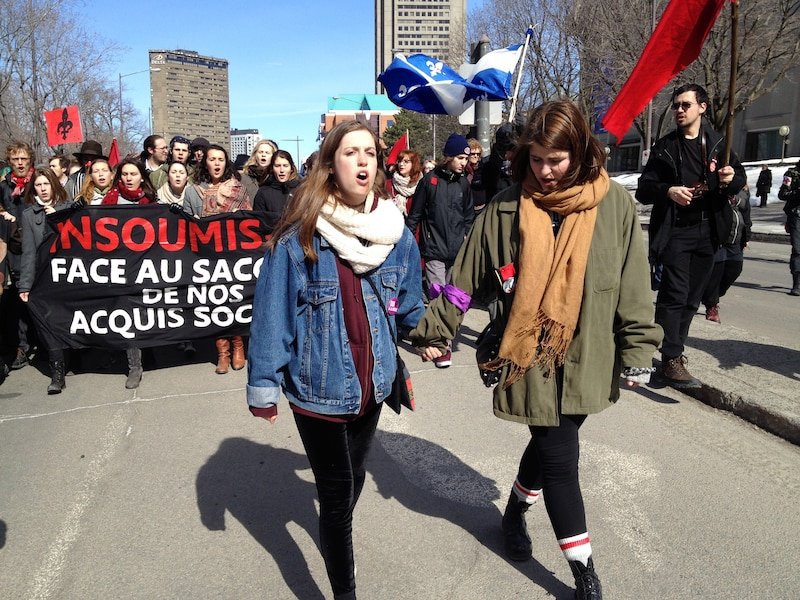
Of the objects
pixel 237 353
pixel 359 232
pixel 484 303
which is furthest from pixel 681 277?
pixel 237 353

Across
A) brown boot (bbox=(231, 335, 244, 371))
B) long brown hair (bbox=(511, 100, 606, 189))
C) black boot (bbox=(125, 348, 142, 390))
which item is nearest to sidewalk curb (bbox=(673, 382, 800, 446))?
long brown hair (bbox=(511, 100, 606, 189))

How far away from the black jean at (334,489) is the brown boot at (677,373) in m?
3.23

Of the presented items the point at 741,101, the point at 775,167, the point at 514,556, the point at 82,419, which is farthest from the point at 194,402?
the point at 775,167

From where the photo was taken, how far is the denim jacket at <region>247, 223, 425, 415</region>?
7.77 ft

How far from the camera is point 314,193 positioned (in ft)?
7.93

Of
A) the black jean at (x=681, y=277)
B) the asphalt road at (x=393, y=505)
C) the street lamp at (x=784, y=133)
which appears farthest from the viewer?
the street lamp at (x=784, y=133)

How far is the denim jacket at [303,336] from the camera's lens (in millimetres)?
2367

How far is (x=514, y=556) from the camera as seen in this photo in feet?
A: 9.64

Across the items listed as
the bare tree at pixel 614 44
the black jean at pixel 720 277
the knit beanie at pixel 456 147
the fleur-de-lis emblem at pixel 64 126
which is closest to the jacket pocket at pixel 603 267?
the knit beanie at pixel 456 147

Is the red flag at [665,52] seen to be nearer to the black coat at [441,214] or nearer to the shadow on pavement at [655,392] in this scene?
the shadow on pavement at [655,392]

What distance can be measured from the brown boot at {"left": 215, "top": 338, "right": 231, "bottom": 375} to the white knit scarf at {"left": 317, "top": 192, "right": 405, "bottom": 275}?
3887mm

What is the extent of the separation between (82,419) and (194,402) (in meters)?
0.80

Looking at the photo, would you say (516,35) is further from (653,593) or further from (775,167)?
(653,593)

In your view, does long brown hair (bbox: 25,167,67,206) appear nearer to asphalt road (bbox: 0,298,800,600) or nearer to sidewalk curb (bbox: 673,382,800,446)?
asphalt road (bbox: 0,298,800,600)
